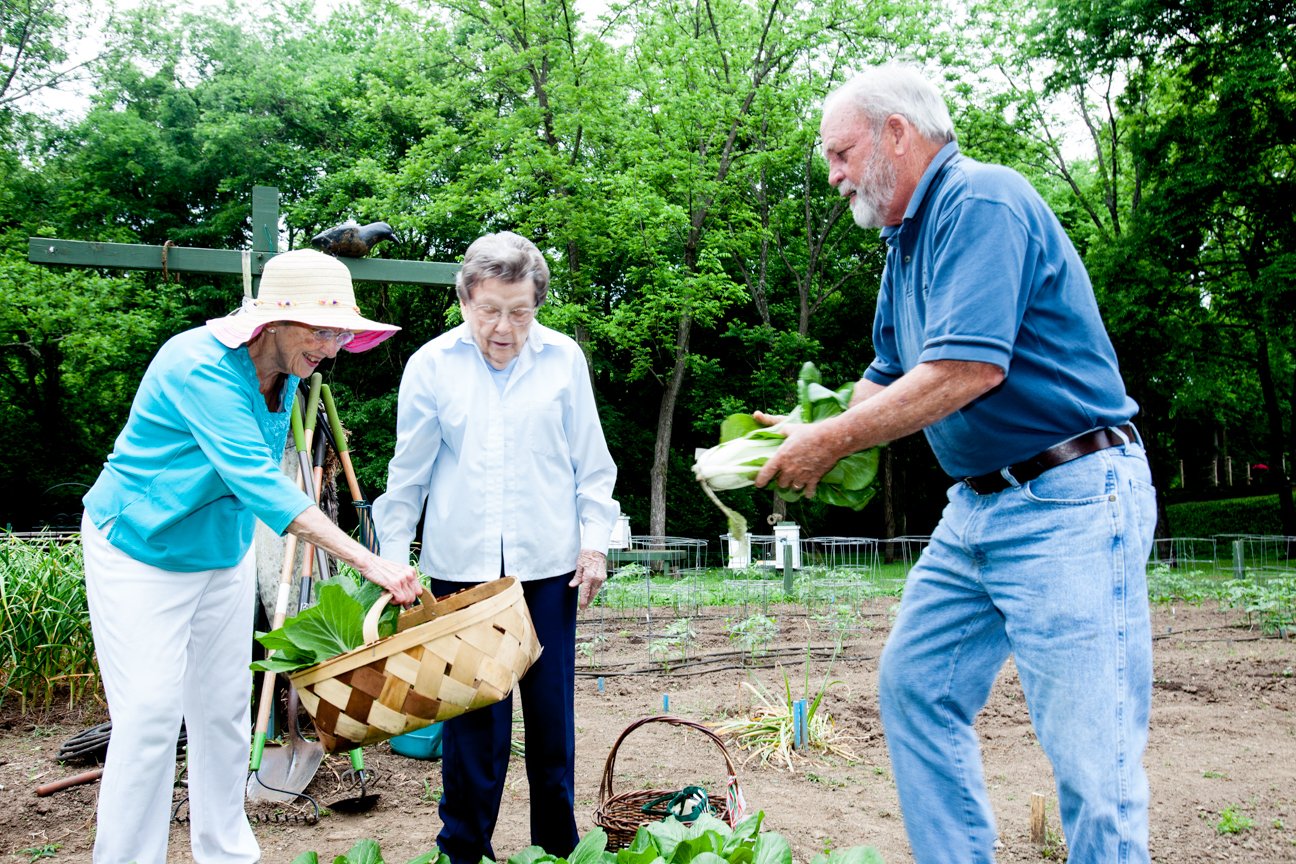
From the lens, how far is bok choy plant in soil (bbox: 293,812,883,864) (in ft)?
5.68

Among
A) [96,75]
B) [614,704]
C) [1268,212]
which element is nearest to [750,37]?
[1268,212]

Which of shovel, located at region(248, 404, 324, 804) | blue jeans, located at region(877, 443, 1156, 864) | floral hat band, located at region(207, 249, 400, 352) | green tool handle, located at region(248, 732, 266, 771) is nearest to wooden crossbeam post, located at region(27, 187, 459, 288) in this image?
shovel, located at region(248, 404, 324, 804)

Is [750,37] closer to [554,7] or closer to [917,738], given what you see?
[554,7]

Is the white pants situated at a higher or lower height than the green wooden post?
lower

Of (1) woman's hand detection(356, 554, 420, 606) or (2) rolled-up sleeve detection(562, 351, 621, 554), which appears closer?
(1) woman's hand detection(356, 554, 420, 606)

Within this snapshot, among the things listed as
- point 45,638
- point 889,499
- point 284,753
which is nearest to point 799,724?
point 284,753

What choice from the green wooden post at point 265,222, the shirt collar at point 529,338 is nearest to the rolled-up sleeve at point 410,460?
the shirt collar at point 529,338

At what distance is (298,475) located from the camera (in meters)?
3.86

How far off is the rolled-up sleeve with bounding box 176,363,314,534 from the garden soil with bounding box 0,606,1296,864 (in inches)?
52.9

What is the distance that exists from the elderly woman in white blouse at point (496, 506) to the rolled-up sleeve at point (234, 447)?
1.19 feet

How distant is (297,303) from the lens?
7.55 feet

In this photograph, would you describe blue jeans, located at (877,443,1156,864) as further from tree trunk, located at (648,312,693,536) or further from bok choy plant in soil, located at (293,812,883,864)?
tree trunk, located at (648,312,693,536)

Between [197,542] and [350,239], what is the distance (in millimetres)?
1883

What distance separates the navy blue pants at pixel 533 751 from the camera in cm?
232
